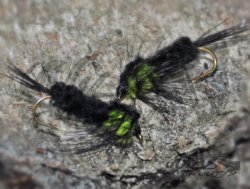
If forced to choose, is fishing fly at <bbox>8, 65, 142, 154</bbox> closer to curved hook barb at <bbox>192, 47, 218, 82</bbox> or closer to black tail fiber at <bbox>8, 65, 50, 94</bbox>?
black tail fiber at <bbox>8, 65, 50, 94</bbox>

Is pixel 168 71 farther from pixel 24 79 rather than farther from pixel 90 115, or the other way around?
pixel 24 79

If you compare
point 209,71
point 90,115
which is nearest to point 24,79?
point 90,115

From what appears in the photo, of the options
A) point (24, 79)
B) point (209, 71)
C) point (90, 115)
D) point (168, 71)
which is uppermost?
point (24, 79)

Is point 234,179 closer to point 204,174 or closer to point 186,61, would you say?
point 204,174

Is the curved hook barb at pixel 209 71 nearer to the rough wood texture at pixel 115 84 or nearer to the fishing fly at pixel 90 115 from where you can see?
the rough wood texture at pixel 115 84

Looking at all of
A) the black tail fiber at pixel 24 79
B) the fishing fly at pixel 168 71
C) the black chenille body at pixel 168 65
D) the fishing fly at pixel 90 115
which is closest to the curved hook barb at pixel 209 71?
the fishing fly at pixel 168 71

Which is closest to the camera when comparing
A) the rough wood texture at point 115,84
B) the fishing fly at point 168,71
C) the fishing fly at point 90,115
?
the rough wood texture at point 115,84

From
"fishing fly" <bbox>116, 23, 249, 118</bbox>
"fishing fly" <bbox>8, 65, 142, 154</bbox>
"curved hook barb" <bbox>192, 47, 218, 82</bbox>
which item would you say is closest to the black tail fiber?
"fishing fly" <bbox>8, 65, 142, 154</bbox>
